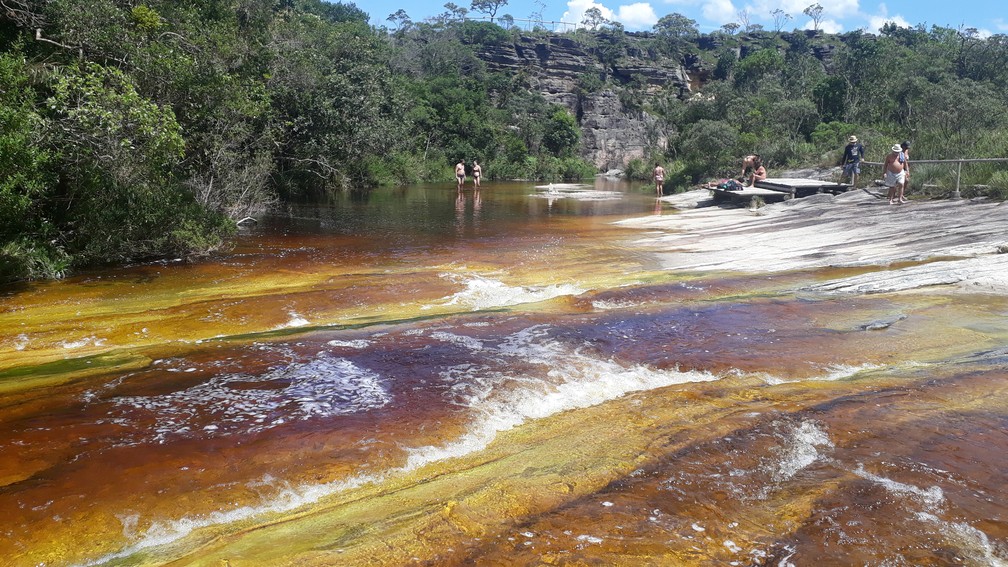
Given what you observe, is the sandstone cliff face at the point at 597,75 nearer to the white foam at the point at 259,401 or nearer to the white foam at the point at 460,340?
the white foam at the point at 460,340

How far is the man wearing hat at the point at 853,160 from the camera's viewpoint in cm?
2167

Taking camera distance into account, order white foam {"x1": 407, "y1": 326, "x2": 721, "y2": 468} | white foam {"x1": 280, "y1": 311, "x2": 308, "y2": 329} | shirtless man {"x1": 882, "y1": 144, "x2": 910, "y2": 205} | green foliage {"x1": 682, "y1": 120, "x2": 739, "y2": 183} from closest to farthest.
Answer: white foam {"x1": 407, "y1": 326, "x2": 721, "y2": 468} < white foam {"x1": 280, "y1": 311, "x2": 308, "y2": 329} < shirtless man {"x1": 882, "y1": 144, "x2": 910, "y2": 205} < green foliage {"x1": 682, "y1": 120, "x2": 739, "y2": 183}

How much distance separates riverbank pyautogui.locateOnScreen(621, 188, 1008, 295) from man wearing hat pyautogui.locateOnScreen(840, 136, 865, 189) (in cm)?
148

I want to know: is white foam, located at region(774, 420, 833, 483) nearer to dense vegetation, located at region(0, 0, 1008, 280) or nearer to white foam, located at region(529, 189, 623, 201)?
dense vegetation, located at region(0, 0, 1008, 280)

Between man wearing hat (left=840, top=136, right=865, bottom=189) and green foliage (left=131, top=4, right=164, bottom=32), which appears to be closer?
green foliage (left=131, top=4, right=164, bottom=32)

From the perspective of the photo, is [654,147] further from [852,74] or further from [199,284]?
[199,284]

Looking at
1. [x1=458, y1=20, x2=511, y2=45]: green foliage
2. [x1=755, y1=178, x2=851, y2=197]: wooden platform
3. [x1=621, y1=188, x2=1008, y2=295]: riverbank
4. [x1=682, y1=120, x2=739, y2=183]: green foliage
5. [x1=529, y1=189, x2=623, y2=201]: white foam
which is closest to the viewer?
[x1=621, y1=188, x2=1008, y2=295]: riverbank

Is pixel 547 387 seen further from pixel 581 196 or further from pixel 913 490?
pixel 581 196

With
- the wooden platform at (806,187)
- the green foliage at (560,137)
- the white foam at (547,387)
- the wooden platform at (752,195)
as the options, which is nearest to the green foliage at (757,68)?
the green foliage at (560,137)

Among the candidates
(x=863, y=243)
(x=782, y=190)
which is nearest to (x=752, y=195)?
(x=782, y=190)

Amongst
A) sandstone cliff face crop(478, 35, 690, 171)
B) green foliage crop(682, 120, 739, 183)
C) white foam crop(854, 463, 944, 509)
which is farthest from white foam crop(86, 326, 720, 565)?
sandstone cliff face crop(478, 35, 690, 171)

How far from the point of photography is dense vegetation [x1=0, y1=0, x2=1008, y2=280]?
36.8ft

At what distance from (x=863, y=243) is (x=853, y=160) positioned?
28.3ft

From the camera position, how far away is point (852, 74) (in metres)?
56.2
